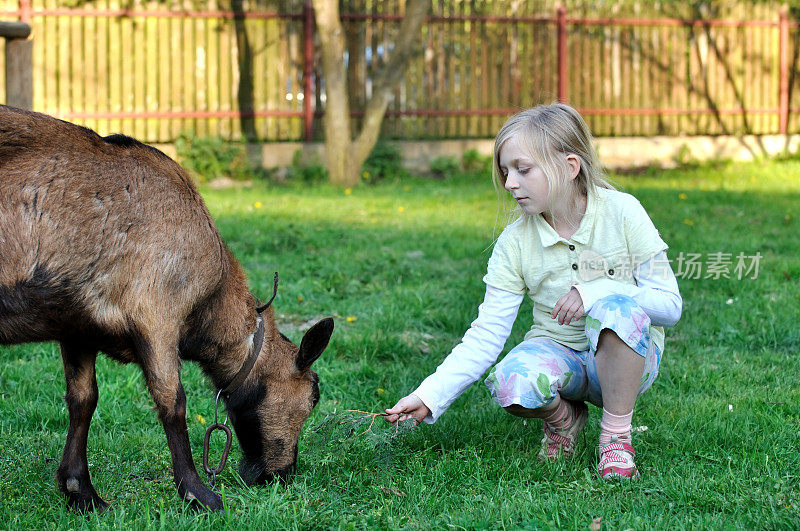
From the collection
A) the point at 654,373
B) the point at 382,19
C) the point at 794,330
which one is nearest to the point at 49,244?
the point at 654,373

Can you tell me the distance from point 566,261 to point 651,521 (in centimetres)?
107

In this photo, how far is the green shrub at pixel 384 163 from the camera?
12.6 m

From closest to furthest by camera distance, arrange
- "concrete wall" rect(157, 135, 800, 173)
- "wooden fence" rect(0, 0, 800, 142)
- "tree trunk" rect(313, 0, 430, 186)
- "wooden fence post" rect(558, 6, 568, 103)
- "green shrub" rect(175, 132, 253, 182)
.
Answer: "tree trunk" rect(313, 0, 430, 186) → "green shrub" rect(175, 132, 253, 182) → "wooden fence" rect(0, 0, 800, 142) → "concrete wall" rect(157, 135, 800, 173) → "wooden fence post" rect(558, 6, 568, 103)

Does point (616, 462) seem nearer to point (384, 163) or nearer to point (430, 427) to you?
point (430, 427)

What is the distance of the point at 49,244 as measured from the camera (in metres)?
2.82

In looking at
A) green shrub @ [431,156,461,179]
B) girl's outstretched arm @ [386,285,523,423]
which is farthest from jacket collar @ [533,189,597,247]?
green shrub @ [431,156,461,179]

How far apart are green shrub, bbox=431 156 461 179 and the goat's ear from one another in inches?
377

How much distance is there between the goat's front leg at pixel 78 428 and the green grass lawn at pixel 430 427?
8cm

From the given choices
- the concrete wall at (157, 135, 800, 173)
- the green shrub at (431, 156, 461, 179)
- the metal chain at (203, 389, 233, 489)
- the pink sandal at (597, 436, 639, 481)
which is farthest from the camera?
the green shrub at (431, 156, 461, 179)

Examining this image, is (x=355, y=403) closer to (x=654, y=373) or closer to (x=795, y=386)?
(x=654, y=373)

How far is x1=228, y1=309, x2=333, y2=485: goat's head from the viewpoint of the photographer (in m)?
3.43

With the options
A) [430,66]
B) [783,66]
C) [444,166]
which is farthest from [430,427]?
[783,66]

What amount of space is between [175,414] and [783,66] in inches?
554

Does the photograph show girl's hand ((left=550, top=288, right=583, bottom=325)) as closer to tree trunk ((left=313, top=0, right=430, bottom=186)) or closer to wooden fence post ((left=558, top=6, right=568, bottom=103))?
tree trunk ((left=313, top=0, right=430, bottom=186))
